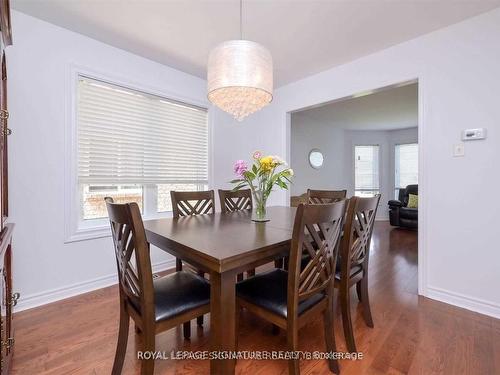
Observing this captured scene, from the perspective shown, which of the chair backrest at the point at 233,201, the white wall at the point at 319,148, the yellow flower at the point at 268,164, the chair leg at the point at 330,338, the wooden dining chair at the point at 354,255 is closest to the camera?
the chair leg at the point at 330,338

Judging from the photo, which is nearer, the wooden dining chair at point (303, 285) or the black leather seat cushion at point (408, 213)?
the wooden dining chair at point (303, 285)

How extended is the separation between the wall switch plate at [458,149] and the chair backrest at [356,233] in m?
1.08

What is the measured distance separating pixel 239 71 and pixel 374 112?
13.7 feet

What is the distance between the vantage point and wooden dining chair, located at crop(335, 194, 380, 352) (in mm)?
1468

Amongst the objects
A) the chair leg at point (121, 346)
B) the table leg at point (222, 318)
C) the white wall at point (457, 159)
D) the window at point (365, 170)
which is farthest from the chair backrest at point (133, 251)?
the window at point (365, 170)

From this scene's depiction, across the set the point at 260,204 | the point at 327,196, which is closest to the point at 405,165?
the point at 327,196

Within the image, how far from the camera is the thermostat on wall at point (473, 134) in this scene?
1999mm

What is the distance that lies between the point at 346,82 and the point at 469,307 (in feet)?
8.12

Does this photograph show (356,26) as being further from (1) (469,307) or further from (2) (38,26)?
(2) (38,26)

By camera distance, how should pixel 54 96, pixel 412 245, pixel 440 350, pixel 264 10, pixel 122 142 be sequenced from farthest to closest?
pixel 412 245, pixel 122 142, pixel 54 96, pixel 264 10, pixel 440 350

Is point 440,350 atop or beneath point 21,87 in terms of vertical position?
beneath

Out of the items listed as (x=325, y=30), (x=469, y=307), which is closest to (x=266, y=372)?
(x=469, y=307)

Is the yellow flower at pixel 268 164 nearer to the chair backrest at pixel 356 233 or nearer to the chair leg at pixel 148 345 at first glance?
the chair backrest at pixel 356 233

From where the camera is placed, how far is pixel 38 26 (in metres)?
2.09
